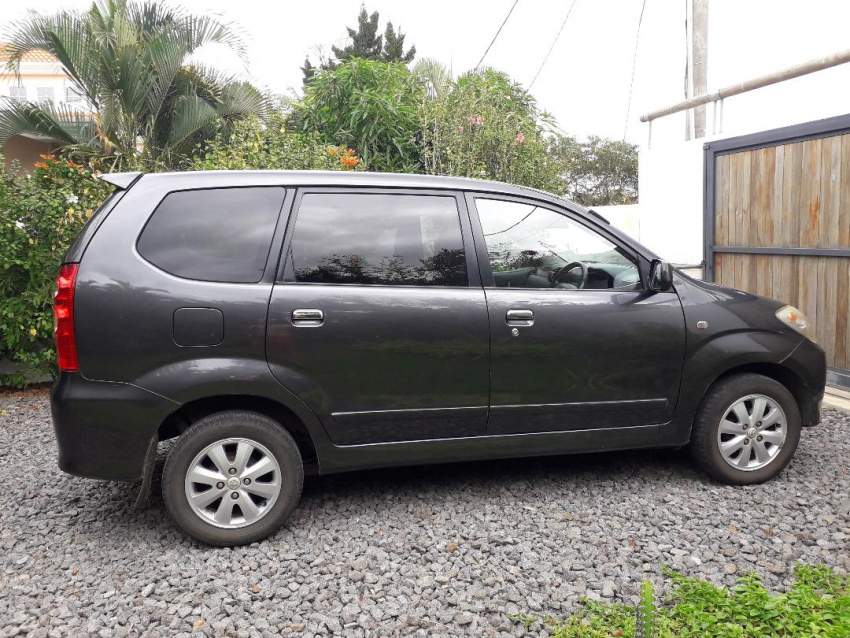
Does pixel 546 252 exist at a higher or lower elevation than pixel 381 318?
higher

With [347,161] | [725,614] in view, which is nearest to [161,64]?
[347,161]

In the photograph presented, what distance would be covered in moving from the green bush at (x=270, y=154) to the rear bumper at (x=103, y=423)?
464cm

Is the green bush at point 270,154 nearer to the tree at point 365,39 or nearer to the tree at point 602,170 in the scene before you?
the tree at point 602,170

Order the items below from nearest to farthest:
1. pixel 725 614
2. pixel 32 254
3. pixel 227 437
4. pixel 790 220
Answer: pixel 725 614 → pixel 227 437 → pixel 32 254 → pixel 790 220

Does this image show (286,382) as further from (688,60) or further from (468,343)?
(688,60)

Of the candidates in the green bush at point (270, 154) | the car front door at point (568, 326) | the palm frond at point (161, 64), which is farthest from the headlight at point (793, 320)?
the palm frond at point (161, 64)

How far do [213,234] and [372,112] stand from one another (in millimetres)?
7325

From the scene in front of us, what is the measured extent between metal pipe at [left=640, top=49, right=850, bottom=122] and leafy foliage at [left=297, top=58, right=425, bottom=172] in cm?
349

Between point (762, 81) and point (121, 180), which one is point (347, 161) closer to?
point (762, 81)

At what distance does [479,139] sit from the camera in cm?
963

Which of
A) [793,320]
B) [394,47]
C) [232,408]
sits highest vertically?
[394,47]

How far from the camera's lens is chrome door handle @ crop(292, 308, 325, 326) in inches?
138

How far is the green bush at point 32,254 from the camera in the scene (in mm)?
6270

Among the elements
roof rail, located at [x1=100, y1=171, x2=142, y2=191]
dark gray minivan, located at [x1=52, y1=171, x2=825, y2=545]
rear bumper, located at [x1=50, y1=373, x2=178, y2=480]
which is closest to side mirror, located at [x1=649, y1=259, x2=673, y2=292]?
dark gray minivan, located at [x1=52, y1=171, x2=825, y2=545]
